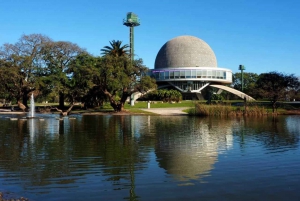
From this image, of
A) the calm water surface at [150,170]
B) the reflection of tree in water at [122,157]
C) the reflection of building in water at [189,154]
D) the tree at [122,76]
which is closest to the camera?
the calm water surface at [150,170]

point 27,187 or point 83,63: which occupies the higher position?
point 83,63

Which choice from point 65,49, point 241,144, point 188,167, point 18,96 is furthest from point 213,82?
point 188,167

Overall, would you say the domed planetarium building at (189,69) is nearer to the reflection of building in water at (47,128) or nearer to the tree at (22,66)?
the tree at (22,66)

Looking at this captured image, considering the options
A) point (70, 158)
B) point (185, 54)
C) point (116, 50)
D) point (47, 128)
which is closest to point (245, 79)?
point (185, 54)

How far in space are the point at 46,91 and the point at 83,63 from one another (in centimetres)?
707

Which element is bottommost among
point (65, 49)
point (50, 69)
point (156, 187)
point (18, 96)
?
point (156, 187)

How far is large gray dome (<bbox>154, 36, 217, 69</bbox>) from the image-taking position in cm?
8788

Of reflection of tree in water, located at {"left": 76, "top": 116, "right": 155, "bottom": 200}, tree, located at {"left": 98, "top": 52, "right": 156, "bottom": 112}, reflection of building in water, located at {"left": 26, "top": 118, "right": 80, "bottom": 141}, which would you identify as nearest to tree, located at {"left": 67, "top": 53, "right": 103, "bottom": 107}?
tree, located at {"left": 98, "top": 52, "right": 156, "bottom": 112}

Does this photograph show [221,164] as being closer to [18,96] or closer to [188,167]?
[188,167]

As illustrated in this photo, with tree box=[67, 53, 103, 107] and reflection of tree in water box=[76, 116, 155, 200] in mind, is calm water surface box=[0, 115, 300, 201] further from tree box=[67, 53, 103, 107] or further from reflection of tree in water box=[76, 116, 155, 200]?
tree box=[67, 53, 103, 107]

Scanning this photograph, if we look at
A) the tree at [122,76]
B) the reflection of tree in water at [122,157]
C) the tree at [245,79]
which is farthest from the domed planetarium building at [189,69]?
the reflection of tree in water at [122,157]

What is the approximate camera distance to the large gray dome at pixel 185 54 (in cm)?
8788

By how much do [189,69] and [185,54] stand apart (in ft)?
28.4

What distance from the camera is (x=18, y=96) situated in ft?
165
